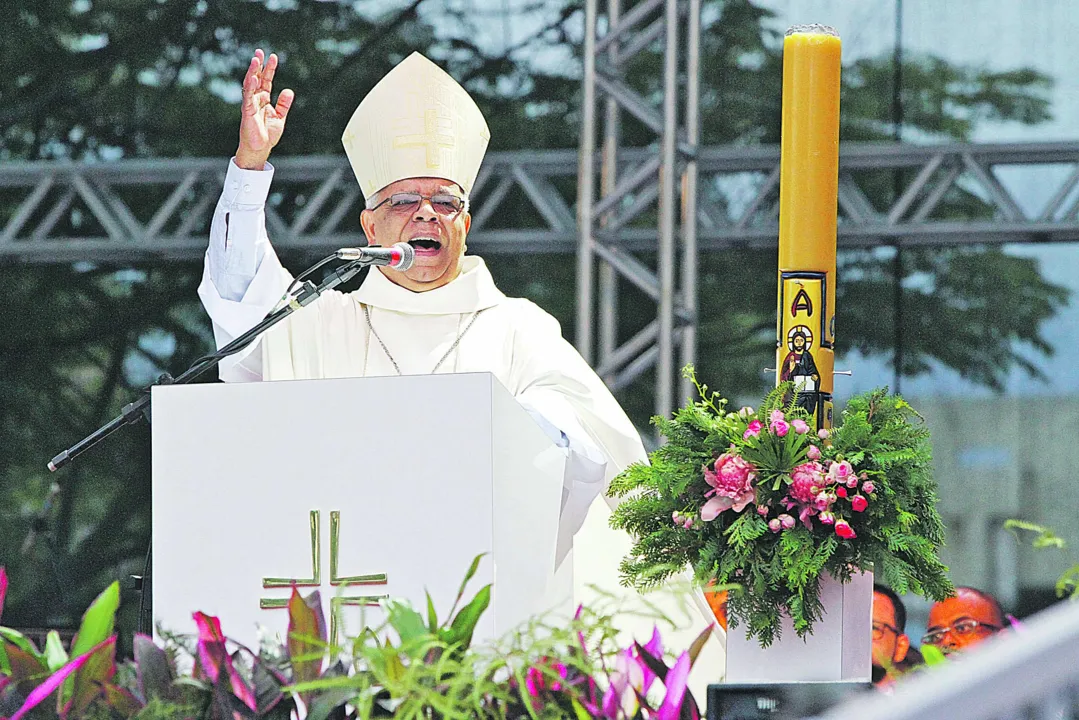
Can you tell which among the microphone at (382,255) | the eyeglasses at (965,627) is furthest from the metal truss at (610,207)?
the microphone at (382,255)

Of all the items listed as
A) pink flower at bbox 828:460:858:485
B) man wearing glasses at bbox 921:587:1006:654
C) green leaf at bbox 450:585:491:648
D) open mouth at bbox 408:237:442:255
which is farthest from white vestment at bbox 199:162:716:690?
man wearing glasses at bbox 921:587:1006:654

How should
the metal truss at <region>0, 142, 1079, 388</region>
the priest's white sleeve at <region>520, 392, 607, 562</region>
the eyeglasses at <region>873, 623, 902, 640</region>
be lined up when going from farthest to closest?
the metal truss at <region>0, 142, 1079, 388</region> < the eyeglasses at <region>873, 623, 902, 640</region> < the priest's white sleeve at <region>520, 392, 607, 562</region>

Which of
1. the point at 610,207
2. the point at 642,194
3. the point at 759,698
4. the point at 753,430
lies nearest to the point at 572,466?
the point at 753,430

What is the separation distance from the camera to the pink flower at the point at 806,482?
9.21 ft

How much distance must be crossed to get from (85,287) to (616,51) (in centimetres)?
266

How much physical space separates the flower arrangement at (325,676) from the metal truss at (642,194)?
4.20 meters

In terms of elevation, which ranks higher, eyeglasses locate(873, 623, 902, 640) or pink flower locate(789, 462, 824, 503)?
pink flower locate(789, 462, 824, 503)

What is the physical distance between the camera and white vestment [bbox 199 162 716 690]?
3.61 m

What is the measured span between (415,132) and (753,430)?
4.74 ft

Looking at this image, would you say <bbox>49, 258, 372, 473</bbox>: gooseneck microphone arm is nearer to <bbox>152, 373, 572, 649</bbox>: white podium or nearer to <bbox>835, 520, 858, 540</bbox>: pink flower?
<bbox>152, 373, 572, 649</bbox>: white podium

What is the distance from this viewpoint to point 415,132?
3947mm

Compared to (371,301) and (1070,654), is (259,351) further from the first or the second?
(1070,654)

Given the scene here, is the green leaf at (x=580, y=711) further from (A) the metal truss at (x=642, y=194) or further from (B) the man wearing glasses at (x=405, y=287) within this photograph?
(A) the metal truss at (x=642, y=194)

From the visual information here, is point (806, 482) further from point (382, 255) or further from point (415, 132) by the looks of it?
point (415, 132)
